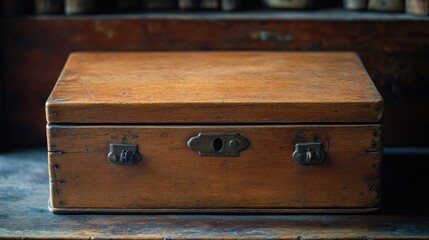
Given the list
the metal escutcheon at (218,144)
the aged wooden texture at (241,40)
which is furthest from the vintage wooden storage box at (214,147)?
the aged wooden texture at (241,40)

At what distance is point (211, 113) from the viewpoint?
1.88m

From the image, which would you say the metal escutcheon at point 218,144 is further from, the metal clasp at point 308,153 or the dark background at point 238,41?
the dark background at point 238,41

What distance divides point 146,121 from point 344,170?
0.43m

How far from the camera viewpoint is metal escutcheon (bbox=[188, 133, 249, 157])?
189 cm

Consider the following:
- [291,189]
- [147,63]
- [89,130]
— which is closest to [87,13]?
[147,63]

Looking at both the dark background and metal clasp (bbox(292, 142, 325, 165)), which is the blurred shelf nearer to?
the dark background

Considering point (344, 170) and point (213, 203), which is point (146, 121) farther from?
point (344, 170)

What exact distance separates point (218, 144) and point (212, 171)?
6 cm

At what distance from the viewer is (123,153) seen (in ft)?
6.23

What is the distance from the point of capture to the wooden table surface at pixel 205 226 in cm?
188

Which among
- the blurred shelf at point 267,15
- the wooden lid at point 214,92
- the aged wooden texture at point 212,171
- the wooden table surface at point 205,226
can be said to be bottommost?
the wooden table surface at point 205,226

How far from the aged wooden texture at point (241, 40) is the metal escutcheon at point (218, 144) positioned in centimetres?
53

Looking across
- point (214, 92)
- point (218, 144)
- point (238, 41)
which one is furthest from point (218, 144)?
point (238, 41)

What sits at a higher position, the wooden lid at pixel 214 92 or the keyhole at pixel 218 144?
the wooden lid at pixel 214 92
